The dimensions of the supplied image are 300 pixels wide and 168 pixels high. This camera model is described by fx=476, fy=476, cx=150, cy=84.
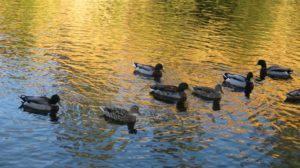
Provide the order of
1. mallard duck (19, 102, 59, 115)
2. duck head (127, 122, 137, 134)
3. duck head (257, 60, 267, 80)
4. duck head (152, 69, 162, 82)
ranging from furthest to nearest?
1. duck head (257, 60, 267, 80)
2. duck head (152, 69, 162, 82)
3. mallard duck (19, 102, 59, 115)
4. duck head (127, 122, 137, 134)

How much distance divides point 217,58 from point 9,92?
65.1ft

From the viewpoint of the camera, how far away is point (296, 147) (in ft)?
74.3

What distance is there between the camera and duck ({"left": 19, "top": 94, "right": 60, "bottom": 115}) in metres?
24.9

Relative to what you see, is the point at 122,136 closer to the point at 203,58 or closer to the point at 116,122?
the point at 116,122

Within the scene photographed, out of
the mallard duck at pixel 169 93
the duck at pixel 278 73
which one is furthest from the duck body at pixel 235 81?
the mallard duck at pixel 169 93

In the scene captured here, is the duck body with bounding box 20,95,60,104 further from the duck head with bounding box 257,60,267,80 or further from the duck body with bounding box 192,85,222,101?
the duck head with bounding box 257,60,267,80

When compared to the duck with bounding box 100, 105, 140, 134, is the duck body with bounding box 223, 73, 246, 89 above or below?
above

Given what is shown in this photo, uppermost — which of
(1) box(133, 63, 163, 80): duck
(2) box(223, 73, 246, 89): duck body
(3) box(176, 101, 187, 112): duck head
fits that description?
(1) box(133, 63, 163, 80): duck

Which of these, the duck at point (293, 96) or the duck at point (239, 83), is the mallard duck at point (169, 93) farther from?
the duck at point (293, 96)

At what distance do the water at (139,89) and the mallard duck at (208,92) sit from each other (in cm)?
52

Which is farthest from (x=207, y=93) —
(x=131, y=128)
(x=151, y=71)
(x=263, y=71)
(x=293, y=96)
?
(x=263, y=71)

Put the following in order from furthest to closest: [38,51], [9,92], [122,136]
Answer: [38,51]
[9,92]
[122,136]

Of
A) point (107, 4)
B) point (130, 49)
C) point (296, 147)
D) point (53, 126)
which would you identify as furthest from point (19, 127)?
point (107, 4)

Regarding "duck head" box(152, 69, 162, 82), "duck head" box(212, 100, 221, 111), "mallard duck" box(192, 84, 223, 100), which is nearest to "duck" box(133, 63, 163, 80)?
"duck head" box(152, 69, 162, 82)
